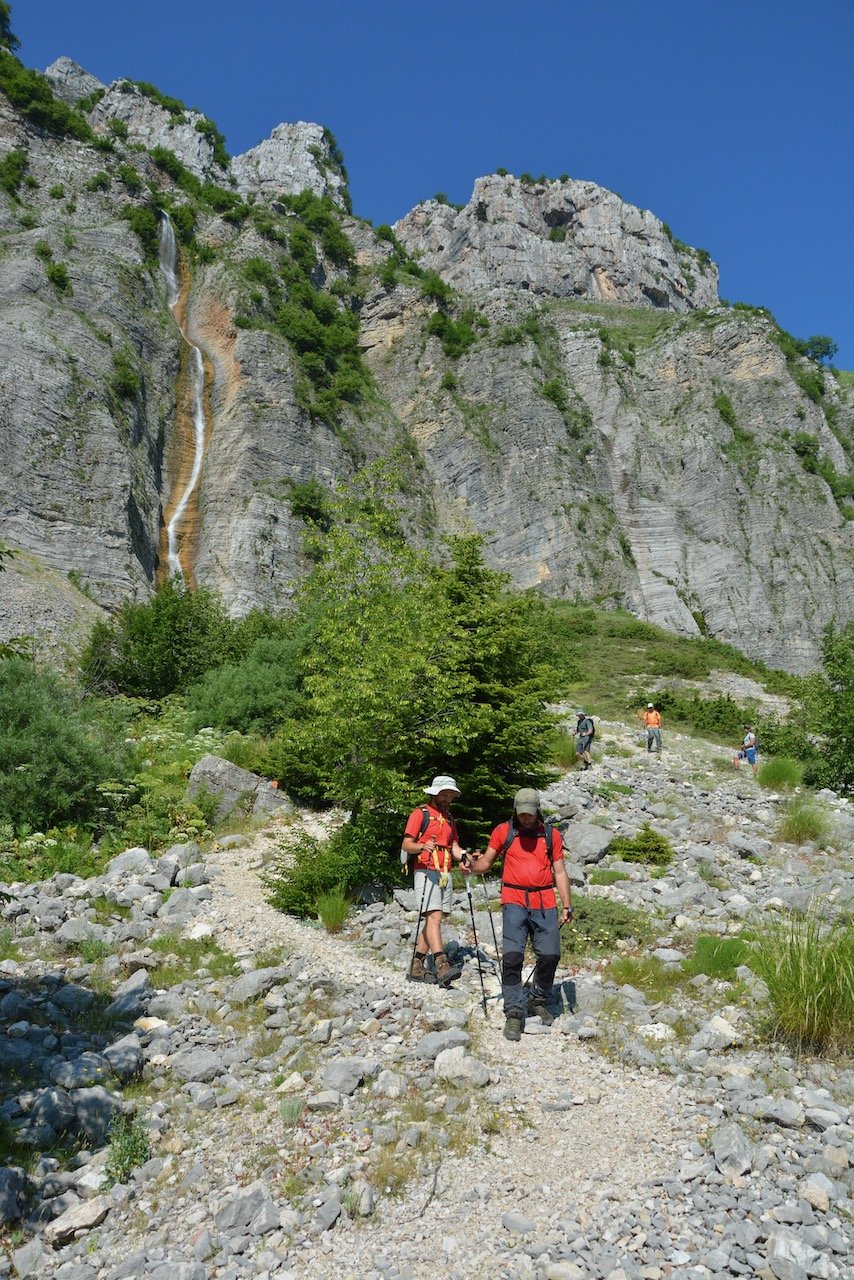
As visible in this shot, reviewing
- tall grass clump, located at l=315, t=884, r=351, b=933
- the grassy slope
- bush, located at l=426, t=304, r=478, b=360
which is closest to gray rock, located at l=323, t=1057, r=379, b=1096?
tall grass clump, located at l=315, t=884, r=351, b=933

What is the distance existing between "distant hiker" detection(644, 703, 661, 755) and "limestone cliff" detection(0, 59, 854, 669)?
21.1m

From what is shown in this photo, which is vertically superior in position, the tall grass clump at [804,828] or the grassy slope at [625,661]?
the grassy slope at [625,661]

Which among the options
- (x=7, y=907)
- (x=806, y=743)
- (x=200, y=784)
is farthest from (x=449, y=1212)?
(x=806, y=743)

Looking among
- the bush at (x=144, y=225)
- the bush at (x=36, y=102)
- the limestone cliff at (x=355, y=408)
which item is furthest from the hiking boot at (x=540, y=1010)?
the bush at (x=36, y=102)

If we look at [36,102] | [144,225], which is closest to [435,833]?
[144,225]

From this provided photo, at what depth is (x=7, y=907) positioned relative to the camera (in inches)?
333

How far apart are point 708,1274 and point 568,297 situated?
3879 inches

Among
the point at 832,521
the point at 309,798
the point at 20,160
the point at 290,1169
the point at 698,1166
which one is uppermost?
the point at 20,160

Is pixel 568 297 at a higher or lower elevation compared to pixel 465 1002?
higher

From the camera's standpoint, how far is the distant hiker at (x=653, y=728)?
19.5m

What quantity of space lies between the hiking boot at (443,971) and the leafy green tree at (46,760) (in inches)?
289

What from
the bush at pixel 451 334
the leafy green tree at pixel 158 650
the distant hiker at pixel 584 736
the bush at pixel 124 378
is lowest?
the distant hiker at pixel 584 736

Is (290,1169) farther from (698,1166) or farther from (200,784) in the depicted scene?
(200,784)

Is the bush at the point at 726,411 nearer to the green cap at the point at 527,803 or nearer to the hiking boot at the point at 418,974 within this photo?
the green cap at the point at 527,803
